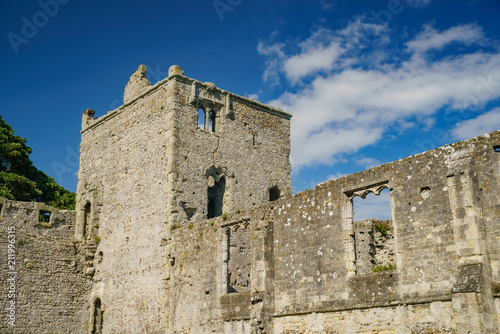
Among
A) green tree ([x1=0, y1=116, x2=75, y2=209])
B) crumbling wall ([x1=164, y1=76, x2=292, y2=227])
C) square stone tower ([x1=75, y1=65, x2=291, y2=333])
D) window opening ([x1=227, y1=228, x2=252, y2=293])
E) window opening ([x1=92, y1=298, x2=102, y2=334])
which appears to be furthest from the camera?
green tree ([x1=0, y1=116, x2=75, y2=209])

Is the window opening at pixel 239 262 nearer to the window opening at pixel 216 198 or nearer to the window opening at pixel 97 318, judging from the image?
the window opening at pixel 216 198

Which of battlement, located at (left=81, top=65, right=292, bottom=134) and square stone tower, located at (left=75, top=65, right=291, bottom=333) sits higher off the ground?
battlement, located at (left=81, top=65, right=292, bottom=134)

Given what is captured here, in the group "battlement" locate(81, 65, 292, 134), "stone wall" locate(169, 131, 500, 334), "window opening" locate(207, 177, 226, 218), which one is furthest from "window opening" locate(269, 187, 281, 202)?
"stone wall" locate(169, 131, 500, 334)

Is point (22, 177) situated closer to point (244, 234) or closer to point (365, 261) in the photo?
point (244, 234)

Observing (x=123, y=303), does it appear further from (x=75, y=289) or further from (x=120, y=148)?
(x=120, y=148)

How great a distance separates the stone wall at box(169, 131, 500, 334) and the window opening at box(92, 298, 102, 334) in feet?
15.0

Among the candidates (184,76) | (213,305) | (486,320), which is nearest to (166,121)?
(184,76)

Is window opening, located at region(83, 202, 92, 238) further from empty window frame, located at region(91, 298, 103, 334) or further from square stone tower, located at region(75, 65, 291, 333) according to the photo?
empty window frame, located at region(91, 298, 103, 334)

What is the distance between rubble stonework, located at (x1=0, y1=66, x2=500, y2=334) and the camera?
11.2 m

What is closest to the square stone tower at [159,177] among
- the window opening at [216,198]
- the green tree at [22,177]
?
the window opening at [216,198]

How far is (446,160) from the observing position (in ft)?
38.4

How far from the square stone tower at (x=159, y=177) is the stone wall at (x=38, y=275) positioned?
594 millimetres

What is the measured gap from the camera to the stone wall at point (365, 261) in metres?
10.9

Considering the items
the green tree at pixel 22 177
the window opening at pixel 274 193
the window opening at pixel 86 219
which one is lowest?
the window opening at pixel 86 219
